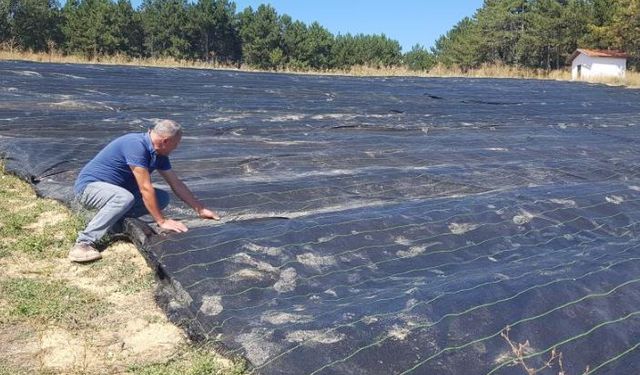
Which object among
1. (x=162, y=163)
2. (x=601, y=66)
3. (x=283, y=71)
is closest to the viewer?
(x=162, y=163)

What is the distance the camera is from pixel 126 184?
383cm

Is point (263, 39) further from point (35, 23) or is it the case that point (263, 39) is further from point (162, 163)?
point (162, 163)

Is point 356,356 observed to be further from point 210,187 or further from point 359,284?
point 210,187

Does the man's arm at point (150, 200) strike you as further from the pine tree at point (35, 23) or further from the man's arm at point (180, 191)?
the pine tree at point (35, 23)

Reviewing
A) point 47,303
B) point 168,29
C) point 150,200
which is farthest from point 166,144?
point 168,29

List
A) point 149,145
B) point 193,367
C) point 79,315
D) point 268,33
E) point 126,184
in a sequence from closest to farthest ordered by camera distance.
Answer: point 193,367, point 79,315, point 149,145, point 126,184, point 268,33

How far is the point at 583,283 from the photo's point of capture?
297 centimetres

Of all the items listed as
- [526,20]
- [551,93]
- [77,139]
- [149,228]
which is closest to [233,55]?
[526,20]

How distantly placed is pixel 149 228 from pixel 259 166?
2060 millimetres

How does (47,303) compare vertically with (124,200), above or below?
below

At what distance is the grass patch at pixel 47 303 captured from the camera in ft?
9.45

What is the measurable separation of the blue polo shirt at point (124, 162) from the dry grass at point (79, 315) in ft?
1.30

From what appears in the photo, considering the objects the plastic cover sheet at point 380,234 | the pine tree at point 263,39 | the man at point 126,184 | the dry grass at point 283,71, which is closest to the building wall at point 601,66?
the dry grass at point 283,71

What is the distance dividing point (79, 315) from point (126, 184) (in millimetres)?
1100
